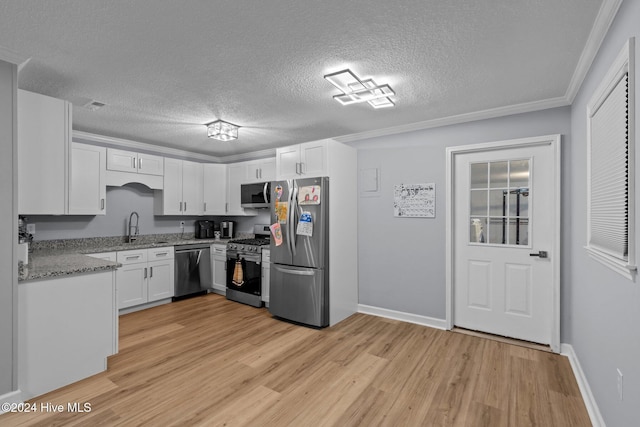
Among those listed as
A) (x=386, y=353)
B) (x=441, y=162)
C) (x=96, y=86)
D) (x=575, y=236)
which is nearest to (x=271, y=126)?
(x=96, y=86)

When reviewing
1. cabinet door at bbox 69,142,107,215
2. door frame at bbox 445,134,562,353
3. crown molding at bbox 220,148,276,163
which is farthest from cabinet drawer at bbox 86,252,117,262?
door frame at bbox 445,134,562,353

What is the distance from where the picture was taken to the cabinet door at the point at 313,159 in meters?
3.62

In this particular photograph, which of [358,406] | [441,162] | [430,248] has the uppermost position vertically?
[441,162]

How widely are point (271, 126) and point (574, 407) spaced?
146 inches

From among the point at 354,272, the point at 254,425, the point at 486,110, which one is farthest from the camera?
the point at 354,272

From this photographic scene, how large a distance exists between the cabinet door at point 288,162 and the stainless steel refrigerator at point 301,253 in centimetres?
18

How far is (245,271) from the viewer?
14.5ft

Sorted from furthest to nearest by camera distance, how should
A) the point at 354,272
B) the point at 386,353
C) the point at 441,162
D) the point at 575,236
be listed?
the point at 354,272
the point at 441,162
the point at 386,353
the point at 575,236

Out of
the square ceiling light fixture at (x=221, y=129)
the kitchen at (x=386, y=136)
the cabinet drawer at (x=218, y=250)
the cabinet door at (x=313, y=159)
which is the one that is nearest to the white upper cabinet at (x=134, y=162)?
the kitchen at (x=386, y=136)

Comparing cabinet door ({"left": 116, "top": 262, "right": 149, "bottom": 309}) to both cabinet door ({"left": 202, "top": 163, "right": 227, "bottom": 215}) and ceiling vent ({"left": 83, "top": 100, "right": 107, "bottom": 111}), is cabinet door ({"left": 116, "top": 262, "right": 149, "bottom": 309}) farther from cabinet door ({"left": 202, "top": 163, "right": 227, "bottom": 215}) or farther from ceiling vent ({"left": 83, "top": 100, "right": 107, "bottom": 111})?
ceiling vent ({"left": 83, "top": 100, "right": 107, "bottom": 111})

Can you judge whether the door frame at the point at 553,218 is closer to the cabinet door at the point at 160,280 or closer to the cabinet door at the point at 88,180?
the cabinet door at the point at 160,280

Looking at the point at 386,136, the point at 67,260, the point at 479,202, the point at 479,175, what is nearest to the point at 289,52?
the point at 386,136

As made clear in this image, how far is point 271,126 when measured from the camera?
12.4 feet

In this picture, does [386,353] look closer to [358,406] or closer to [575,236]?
[358,406]
